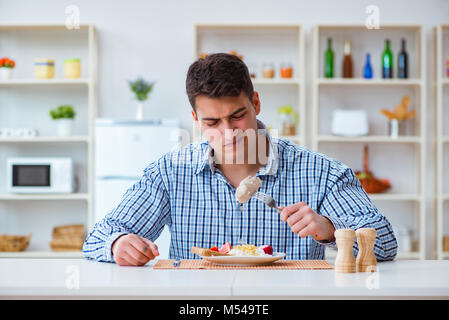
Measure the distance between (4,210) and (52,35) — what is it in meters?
1.53

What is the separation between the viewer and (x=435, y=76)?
4723 millimetres

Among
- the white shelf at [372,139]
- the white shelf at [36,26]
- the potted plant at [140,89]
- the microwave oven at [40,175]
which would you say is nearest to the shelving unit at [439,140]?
the white shelf at [372,139]

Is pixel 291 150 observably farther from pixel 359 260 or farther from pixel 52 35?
pixel 52 35

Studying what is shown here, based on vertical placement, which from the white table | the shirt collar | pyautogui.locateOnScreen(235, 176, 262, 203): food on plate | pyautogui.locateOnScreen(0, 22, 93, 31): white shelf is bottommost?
the white table

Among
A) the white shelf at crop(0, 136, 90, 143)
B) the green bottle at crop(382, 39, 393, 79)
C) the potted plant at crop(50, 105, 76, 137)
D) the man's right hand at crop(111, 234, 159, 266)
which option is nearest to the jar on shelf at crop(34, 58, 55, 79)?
the potted plant at crop(50, 105, 76, 137)

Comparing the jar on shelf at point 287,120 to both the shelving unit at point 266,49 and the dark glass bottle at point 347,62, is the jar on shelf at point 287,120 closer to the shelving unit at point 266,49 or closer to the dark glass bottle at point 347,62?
the shelving unit at point 266,49

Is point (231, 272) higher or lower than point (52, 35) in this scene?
lower

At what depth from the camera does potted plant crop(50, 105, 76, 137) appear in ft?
15.2

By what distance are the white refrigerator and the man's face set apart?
2393mm

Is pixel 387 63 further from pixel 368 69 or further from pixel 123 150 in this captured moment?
pixel 123 150

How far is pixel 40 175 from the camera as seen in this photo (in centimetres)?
452

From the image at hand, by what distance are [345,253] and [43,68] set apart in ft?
12.3

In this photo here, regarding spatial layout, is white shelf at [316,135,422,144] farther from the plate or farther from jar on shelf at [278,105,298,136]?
the plate
